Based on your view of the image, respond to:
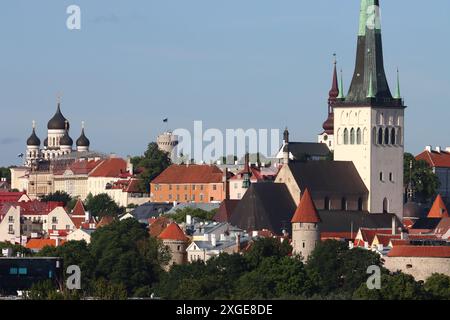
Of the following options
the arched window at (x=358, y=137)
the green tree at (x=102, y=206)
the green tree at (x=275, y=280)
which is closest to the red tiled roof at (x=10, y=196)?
the green tree at (x=102, y=206)

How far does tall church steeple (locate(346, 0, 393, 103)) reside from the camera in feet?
360

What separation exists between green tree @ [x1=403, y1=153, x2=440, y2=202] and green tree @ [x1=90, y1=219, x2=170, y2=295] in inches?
1154

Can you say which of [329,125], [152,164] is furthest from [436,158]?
[152,164]

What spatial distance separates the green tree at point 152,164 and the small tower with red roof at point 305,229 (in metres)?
47.9

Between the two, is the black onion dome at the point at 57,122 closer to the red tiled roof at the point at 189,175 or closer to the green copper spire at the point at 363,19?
the red tiled roof at the point at 189,175

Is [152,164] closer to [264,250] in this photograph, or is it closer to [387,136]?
[387,136]

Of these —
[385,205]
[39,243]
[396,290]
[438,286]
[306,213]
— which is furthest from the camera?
[385,205]

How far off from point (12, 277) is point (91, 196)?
62.7 metres

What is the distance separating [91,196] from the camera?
Result: 148750 millimetres

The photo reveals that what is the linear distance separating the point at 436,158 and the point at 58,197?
2208cm

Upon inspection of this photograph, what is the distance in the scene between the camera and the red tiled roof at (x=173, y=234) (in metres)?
96.0

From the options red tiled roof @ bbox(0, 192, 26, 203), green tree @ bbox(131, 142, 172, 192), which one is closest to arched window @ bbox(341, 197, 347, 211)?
green tree @ bbox(131, 142, 172, 192)

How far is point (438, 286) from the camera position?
262 feet
